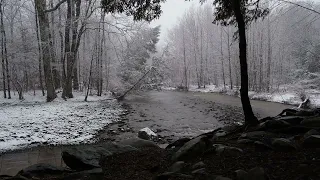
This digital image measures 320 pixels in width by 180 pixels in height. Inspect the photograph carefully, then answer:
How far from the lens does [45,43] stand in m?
18.9

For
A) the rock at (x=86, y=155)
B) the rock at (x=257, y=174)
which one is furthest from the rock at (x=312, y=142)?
the rock at (x=86, y=155)

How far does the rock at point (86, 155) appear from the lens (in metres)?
4.71

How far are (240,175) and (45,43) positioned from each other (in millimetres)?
18440

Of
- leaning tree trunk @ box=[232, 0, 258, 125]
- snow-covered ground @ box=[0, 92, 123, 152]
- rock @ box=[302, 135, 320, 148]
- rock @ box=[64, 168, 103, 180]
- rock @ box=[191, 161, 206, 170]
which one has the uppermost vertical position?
leaning tree trunk @ box=[232, 0, 258, 125]

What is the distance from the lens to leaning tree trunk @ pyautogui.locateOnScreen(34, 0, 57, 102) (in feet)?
59.4

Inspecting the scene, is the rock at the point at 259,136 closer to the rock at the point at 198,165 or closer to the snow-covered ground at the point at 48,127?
the rock at the point at 198,165

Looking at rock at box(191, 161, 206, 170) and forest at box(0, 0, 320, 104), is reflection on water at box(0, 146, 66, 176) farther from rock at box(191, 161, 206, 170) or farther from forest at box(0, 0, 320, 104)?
forest at box(0, 0, 320, 104)

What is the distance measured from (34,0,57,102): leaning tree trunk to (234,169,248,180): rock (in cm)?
1777

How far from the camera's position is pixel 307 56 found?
32188 millimetres

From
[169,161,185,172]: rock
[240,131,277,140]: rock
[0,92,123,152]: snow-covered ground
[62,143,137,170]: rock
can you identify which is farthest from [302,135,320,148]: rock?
[0,92,123,152]: snow-covered ground

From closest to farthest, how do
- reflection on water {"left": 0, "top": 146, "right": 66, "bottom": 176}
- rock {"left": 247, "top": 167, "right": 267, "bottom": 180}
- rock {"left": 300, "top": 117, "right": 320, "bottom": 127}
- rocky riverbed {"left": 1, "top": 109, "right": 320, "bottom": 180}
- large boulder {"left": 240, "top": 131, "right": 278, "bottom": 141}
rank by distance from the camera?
1. rock {"left": 247, "top": 167, "right": 267, "bottom": 180}
2. rocky riverbed {"left": 1, "top": 109, "right": 320, "bottom": 180}
3. large boulder {"left": 240, "top": 131, "right": 278, "bottom": 141}
4. rock {"left": 300, "top": 117, "right": 320, "bottom": 127}
5. reflection on water {"left": 0, "top": 146, "right": 66, "bottom": 176}

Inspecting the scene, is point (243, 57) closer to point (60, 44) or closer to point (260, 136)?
point (260, 136)

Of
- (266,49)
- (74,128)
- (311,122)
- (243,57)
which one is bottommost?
(74,128)

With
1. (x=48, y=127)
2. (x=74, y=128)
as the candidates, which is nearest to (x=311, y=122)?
(x=74, y=128)
